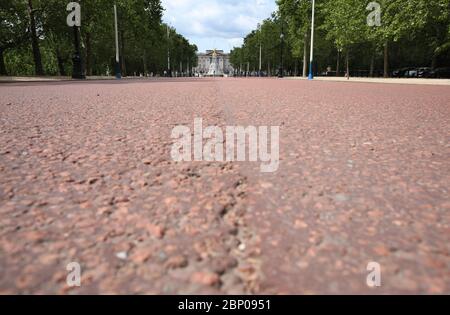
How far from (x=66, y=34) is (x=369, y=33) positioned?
2480 centimetres

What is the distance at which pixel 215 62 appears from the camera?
576 feet

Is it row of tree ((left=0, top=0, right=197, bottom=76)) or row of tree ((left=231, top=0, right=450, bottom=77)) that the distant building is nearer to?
row of tree ((left=0, top=0, right=197, bottom=76))

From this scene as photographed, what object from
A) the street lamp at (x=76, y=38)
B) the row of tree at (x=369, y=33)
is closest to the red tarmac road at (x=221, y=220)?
the row of tree at (x=369, y=33)

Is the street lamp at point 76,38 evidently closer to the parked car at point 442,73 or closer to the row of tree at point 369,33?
the row of tree at point 369,33

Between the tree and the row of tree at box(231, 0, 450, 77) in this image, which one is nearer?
the row of tree at box(231, 0, 450, 77)

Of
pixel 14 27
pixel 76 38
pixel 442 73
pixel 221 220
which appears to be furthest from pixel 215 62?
pixel 221 220

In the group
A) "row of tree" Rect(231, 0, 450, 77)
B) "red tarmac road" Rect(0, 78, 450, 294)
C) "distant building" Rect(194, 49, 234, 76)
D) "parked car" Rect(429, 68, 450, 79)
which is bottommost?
"red tarmac road" Rect(0, 78, 450, 294)

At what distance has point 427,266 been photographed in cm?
104

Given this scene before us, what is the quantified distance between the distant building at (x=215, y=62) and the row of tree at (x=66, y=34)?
344ft

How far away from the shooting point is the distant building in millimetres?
173250

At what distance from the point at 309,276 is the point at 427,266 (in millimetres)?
361

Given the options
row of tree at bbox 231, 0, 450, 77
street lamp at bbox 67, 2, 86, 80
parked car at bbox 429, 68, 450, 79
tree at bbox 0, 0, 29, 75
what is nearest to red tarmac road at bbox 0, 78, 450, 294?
→ row of tree at bbox 231, 0, 450, 77

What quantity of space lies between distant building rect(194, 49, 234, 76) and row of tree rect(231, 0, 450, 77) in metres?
107
